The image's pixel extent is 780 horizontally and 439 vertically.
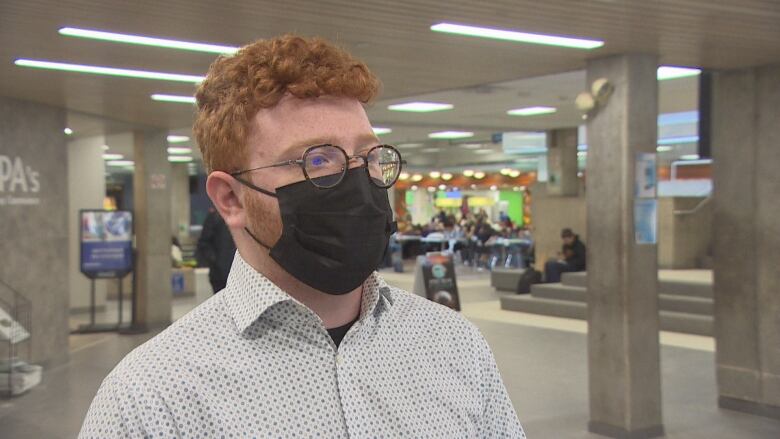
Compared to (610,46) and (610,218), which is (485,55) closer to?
(610,46)

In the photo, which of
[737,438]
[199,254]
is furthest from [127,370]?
[199,254]

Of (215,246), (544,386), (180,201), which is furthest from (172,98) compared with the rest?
(180,201)

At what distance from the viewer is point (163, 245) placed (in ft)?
40.8

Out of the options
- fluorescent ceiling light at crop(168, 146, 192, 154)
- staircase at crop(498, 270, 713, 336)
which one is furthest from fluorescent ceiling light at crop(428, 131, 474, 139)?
fluorescent ceiling light at crop(168, 146, 192, 154)

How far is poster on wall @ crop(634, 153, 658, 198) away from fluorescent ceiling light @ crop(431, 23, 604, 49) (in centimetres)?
93

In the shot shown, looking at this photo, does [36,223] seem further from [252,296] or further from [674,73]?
[252,296]

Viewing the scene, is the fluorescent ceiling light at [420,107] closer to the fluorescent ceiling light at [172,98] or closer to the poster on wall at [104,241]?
the fluorescent ceiling light at [172,98]

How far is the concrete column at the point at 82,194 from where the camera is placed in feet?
47.5

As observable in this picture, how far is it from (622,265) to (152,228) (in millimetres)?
7690

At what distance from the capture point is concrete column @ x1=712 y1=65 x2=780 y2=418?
290 inches

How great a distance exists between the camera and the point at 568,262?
48.4ft

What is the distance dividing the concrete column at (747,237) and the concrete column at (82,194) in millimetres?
10219

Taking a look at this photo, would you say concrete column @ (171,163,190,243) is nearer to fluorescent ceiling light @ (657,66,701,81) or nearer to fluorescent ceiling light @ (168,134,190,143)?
fluorescent ceiling light @ (168,134,190,143)

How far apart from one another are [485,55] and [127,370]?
5.92 m
